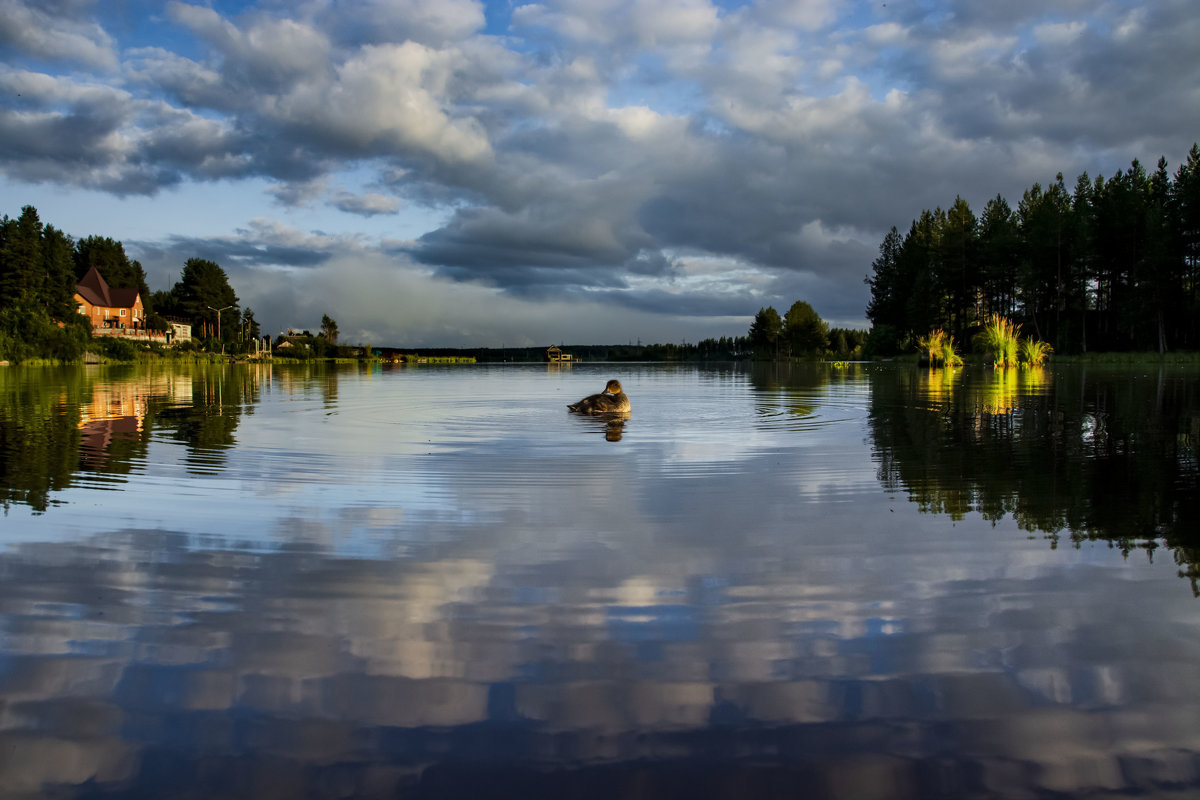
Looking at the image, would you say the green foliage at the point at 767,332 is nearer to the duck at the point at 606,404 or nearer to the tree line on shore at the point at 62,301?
the tree line on shore at the point at 62,301

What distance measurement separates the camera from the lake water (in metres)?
3.08

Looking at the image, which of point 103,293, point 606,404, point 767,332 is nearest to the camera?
point 606,404

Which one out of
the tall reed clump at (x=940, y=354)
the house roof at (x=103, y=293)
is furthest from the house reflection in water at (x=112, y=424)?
the house roof at (x=103, y=293)

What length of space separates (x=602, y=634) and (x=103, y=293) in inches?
5728

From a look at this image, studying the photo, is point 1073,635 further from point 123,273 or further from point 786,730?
point 123,273

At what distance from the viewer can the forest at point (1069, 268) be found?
6675cm

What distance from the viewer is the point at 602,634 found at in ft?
14.5

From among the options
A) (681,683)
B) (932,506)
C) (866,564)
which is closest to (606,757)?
(681,683)

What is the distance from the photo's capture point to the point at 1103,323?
8219 centimetres

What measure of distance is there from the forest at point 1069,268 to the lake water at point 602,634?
70677 millimetres

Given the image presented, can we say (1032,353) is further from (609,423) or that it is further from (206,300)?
(206,300)

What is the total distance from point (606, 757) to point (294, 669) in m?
1.76

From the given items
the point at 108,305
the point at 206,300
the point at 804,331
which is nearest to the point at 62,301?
the point at 108,305

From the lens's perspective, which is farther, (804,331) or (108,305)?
(804,331)
